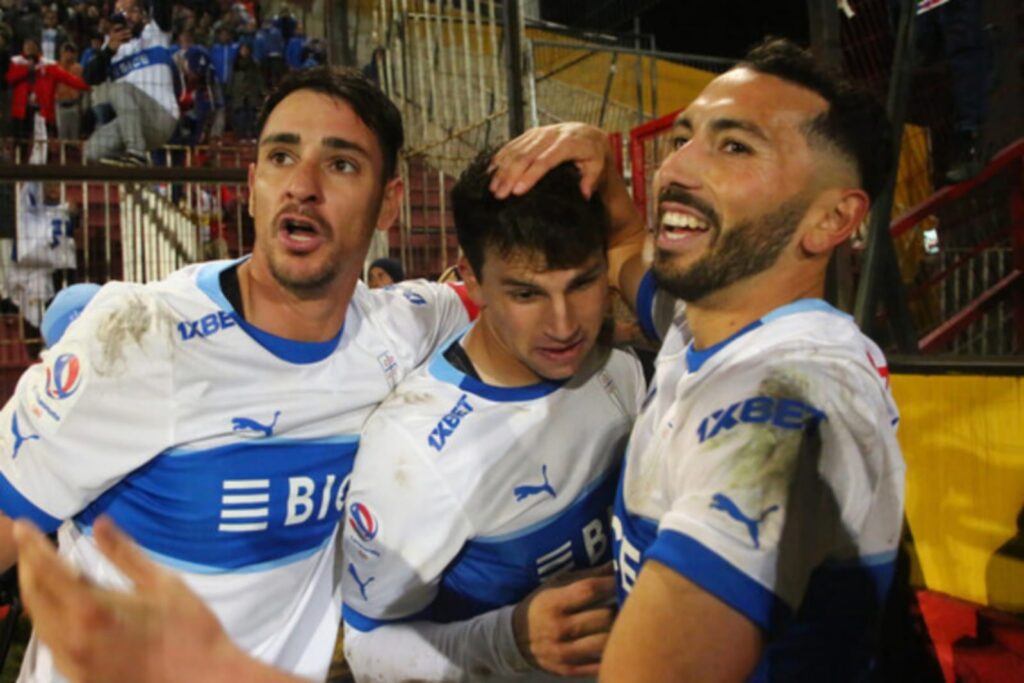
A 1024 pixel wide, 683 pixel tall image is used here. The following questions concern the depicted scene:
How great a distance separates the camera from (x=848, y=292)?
3.00m

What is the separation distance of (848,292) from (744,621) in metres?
2.05

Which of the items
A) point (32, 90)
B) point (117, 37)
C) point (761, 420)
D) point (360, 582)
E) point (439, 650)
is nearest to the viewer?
point (761, 420)

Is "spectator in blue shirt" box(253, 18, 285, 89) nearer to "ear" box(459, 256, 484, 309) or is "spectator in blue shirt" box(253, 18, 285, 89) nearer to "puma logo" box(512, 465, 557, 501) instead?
"ear" box(459, 256, 484, 309)

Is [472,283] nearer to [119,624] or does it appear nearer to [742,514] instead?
[742,514]

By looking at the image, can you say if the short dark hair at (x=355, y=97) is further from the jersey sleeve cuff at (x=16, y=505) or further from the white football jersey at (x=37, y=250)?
the white football jersey at (x=37, y=250)

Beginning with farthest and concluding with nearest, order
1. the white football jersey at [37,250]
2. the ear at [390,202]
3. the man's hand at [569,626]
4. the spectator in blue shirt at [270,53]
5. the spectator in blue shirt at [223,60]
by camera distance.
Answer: the spectator in blue shirt at [270,53] < the spectator in blue shirt at [223,60] < the white football jersey at [37,250] < the ear at [390,202] < the man's hand at [569,626]

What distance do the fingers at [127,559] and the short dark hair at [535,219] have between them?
1.35 meters

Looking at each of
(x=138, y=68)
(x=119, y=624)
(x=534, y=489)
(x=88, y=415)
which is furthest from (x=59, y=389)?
(x=138, y=68)

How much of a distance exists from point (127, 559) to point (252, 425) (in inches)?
46.9

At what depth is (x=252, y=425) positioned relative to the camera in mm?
2164

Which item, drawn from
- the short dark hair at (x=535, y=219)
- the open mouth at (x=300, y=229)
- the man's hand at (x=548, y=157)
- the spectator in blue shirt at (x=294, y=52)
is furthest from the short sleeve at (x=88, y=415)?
the spectator in blue shirt at (x=294, y=52)

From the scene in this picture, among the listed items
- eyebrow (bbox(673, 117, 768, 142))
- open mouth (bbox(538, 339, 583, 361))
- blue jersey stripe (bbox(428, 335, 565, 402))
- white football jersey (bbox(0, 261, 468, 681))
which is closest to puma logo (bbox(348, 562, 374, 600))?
white football jersey (bbox(0, 261, 468, 681))

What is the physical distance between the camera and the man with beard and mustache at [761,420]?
1183mm

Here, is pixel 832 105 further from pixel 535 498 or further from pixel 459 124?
pixel 459 124
